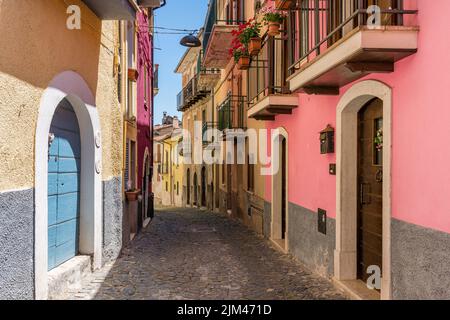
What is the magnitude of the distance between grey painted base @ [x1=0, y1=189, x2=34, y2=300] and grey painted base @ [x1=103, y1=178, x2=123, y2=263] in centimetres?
292

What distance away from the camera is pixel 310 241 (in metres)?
7.57

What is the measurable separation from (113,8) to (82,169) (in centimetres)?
244

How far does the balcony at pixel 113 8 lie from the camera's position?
20.2 feet

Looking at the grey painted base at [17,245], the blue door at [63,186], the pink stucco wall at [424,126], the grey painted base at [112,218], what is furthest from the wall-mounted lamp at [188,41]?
the grey painted base at [17,245]

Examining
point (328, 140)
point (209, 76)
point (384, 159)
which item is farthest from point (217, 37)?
point (384, 159)

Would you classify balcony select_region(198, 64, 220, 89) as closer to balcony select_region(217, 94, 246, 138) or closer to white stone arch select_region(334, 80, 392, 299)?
balcony select_region(217, 94, 246, 138)

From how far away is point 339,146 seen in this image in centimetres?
634

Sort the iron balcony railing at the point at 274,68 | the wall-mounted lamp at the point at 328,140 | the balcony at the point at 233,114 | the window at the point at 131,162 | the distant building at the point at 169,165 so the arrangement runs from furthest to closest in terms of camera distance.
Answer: the distant building at the point at 169,165 → the balcony at the point at 233,114 → the window at the point at 131,162 → the iron balcony railing at the point at 274,68 → the wall-mounted lamp at the point at 328,140

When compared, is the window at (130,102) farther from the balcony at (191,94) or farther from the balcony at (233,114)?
the balcony at (191,94)

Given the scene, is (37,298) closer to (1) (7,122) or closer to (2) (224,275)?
(1) (7,122)

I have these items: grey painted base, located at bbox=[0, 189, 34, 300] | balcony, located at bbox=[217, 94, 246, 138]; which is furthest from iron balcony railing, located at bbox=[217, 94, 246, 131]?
grey painted base, located at bbox=[0, 189, 34, 300]

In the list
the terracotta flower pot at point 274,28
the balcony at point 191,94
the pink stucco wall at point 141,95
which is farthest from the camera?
the balcony at point 191,94

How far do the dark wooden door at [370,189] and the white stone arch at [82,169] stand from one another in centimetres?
394
